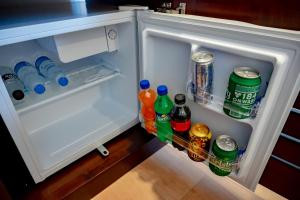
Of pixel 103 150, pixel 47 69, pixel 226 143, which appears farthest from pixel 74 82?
pixel 226 143

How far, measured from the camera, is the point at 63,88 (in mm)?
1109

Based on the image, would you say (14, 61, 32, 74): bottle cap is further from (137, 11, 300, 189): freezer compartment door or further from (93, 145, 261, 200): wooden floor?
(93, 145, 261, 200): wooden floor

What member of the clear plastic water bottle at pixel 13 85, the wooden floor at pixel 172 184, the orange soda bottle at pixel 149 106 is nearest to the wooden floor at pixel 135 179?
the wooden floor at pixel 172 184

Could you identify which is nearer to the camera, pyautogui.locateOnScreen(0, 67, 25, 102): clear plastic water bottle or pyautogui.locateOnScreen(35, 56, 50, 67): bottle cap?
pyautogui.locateOnScreen(0, 67, 25, 102): clear plastic water bottle

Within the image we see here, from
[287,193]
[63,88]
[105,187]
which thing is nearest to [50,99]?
[63,88]

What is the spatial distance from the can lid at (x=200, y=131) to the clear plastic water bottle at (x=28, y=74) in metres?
0.73

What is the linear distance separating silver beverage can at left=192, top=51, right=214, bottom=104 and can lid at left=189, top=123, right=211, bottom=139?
0.13 metres

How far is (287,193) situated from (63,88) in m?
1.20

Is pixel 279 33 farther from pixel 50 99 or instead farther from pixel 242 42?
pixel 50 99

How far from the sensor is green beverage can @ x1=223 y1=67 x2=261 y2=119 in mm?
657

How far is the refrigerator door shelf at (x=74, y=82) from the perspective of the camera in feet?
3.19

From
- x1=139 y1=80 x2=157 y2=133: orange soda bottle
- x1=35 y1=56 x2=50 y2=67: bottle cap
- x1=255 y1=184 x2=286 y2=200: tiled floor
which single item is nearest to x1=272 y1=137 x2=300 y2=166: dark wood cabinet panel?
x1=255 y1=184 x2=286 y2=200: tiled floor

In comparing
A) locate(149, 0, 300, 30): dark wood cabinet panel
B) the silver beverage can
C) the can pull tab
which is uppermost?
locate(149, 0, 300, 30): dark wood cabinet panel

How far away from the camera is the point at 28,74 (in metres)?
1.07
